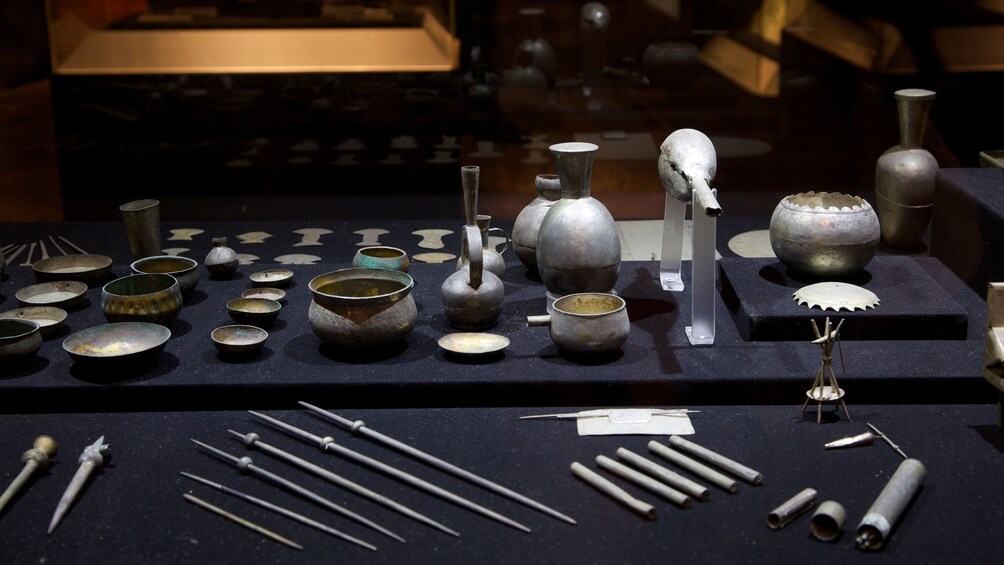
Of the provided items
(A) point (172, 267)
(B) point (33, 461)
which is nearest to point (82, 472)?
(B) point (33, 461)

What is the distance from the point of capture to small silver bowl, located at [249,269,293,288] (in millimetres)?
4223

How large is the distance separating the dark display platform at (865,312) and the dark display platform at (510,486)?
369 millimetres

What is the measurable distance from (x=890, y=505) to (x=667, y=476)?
577 mm

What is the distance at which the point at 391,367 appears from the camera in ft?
11.4

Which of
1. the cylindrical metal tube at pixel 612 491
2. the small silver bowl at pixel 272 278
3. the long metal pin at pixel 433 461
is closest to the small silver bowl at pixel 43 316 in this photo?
the small silver bowl at pixel 272 278

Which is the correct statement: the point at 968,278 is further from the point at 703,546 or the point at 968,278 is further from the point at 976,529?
the point at 703,546

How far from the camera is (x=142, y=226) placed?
4.37m

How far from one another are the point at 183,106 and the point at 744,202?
3.12 m

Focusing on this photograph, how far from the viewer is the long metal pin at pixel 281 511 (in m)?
2.67

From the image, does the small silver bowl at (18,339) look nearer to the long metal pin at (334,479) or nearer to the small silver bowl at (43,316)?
the small silver bowl at (43,316)

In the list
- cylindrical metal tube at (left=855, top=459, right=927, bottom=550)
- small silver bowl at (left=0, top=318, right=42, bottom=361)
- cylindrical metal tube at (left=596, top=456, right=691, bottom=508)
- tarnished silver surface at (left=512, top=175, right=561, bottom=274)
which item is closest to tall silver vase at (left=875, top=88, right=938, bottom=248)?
tarnished silver surface at (left=512, top=175, right=561, bottom=274)

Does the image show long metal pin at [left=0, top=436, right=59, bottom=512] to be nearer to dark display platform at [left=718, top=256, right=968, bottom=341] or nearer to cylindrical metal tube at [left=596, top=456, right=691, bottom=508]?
cylindrical metal tube at [left=596, top=456, right=691, bottom=508]

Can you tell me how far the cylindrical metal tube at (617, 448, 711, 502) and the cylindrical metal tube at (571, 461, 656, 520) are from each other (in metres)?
0.13

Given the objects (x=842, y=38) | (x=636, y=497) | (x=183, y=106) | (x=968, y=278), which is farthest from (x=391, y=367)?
(x=842, y=38)
